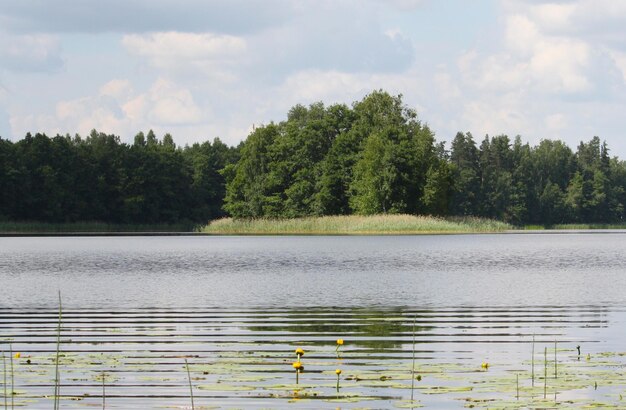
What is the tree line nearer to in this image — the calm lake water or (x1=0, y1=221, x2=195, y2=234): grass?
(x1=0, y1=221, x2=195, y2=234): grass

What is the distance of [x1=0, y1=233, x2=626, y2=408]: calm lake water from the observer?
45.1ft

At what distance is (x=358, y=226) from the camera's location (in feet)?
334

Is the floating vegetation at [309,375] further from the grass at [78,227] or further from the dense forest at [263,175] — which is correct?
the grass at [78,227]

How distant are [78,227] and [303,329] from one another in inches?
4816

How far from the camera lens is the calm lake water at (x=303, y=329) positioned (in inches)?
541


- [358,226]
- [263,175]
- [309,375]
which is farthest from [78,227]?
[309,375]

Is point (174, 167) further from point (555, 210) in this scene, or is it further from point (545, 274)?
point (545, 274)

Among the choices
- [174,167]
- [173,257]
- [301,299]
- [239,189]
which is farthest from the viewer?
[174,167]

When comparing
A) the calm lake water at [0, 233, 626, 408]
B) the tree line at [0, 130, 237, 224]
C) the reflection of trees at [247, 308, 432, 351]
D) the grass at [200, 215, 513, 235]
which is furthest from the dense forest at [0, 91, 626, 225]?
the reflection of trees at [247, 308, 432, 351]

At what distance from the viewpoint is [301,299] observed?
30.1 metres

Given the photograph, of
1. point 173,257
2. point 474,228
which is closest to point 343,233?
point 474,228

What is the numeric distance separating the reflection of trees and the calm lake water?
5cm

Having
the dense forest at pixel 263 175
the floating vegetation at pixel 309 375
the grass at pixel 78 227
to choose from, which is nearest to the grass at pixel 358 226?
the dense forest at pixel 263 175

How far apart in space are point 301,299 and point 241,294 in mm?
2849
